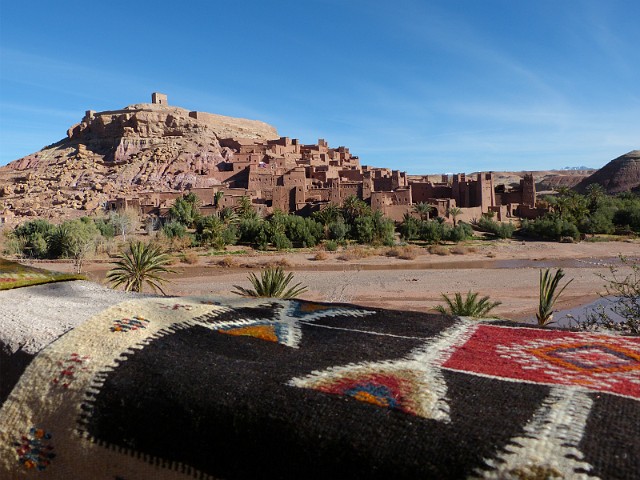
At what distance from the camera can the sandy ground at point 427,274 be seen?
51.3ft

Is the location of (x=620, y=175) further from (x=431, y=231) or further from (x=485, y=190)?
(x=431, y=231)

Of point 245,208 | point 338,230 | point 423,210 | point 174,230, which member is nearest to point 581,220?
point 423,210

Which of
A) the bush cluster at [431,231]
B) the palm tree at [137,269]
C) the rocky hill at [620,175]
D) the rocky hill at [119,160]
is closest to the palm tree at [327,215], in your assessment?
the bush cluster at [431,231]

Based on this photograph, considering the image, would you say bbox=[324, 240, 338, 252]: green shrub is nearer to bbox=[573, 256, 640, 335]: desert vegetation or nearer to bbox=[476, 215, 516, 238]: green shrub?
bbox=[476, 215, 516, 238]: green shrub

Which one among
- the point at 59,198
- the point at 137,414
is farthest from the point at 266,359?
the point at 59,198

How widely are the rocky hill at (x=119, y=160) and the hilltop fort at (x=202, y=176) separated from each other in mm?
97

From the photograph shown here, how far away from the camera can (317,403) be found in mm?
1442

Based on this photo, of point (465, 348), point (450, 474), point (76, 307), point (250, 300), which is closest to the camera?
point (450, 474)

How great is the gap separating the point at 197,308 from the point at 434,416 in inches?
56.7

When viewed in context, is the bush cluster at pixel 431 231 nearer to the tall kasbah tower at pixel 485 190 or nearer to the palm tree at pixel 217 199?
the tall kasbah tower at pixel 485 190

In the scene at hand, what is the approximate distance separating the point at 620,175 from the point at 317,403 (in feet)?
212

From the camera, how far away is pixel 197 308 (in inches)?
95.9

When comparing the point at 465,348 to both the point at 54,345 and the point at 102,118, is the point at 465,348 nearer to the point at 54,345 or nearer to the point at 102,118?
the point at 54,345

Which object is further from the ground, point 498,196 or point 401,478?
point 498,196
